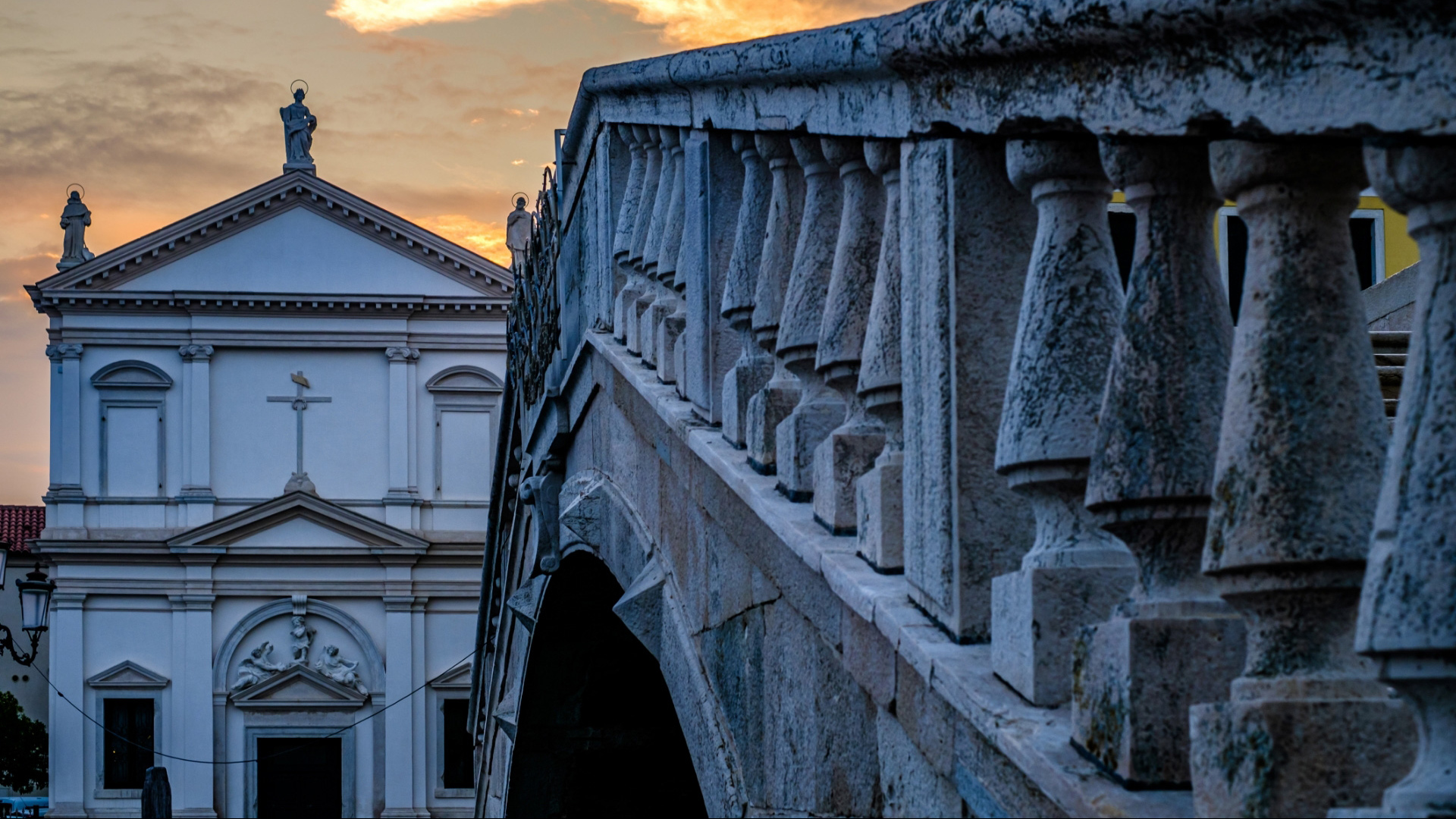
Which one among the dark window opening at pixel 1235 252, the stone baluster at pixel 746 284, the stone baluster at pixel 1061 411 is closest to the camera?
the stone baluster at pixel 1061 411

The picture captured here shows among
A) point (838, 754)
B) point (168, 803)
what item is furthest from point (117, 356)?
point (838, 754)

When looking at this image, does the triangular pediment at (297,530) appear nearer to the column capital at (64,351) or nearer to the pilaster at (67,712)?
the pilaster at (67,712)

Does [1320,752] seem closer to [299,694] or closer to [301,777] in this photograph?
[299,694]

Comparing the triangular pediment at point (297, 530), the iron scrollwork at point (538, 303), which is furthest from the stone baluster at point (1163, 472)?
the triangular pediment at point (297, 530)

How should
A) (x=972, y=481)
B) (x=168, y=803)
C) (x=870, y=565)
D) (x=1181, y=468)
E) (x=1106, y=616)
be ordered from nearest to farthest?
(x=1181, y=468), (x=1106, y=616), (x=972, y=481), (x=870, y=565), (x=168, y=803)

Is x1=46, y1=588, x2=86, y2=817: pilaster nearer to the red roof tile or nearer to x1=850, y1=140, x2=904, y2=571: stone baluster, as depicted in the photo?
the red roof tile

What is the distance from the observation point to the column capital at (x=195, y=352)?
2527 cm

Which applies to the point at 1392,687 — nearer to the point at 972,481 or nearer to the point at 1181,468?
the point at 1181,468

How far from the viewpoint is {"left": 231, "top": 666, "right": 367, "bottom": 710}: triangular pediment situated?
2492cm

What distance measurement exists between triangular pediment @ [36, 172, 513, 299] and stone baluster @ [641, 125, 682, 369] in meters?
21.2

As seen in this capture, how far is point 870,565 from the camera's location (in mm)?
2691

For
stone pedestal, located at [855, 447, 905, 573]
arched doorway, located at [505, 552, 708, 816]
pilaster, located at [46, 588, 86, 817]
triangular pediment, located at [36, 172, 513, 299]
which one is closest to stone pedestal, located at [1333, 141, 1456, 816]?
stone pedestal, located at [855, 447, 905, 573]

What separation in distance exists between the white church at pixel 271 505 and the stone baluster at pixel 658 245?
20.8 meters

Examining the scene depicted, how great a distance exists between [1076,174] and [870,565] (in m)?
0.85
